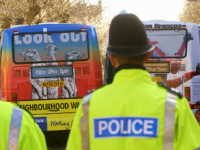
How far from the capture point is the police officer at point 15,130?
2.01 m

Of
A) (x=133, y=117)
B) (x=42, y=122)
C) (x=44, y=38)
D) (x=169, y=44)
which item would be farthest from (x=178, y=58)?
(x=133, y=117)

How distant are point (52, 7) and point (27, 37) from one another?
13139mm

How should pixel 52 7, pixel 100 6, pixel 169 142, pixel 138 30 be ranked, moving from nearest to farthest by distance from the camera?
pixel 169 142 → pixel 138 30 → pixel 52 7 → pixel 100 6

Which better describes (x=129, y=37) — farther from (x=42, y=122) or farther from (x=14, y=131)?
(x=42, y=122)

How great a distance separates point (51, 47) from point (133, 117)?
6.25 metres

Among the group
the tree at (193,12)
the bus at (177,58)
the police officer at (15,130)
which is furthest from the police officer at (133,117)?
the tree at (193,12)

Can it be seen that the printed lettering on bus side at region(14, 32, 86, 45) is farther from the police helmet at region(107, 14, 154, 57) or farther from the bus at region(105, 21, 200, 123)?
the police helmet at region(107, 14, 154, 57)

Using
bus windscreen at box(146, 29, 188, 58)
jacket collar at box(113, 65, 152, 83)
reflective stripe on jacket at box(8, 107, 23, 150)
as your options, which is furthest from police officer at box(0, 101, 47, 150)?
bus windscreen at box(146, 29, 188, 58)

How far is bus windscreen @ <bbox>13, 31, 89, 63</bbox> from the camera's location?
7.99m

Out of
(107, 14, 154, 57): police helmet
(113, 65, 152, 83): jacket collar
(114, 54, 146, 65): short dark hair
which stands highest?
(107, 14, 154, 57): police helmet

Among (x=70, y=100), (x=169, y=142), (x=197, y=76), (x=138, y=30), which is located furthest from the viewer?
(x=197, y=76)

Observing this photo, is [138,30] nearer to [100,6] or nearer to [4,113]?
[4,113]

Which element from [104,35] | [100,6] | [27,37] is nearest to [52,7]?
[100,6]

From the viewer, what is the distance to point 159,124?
1949 mm
